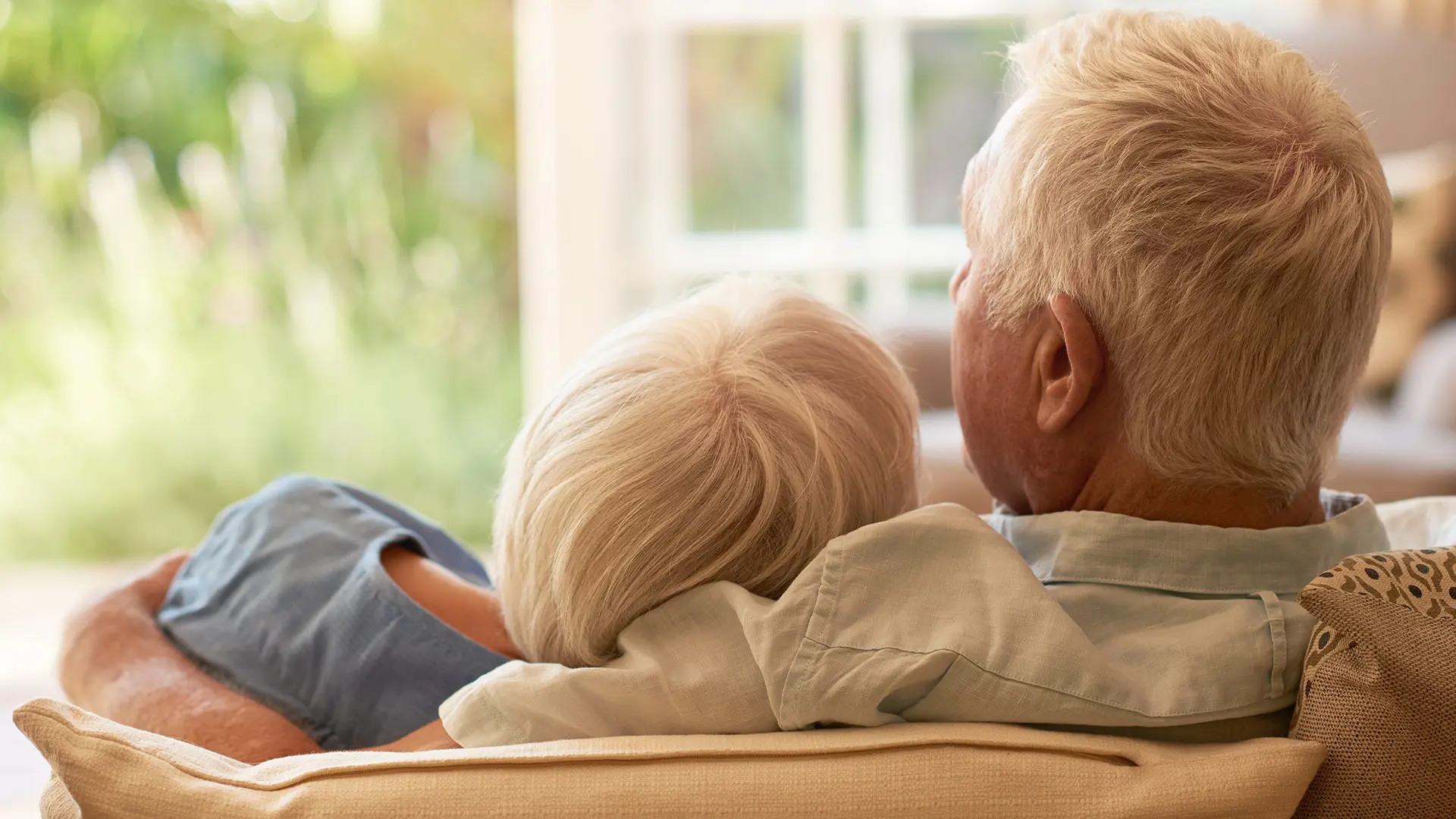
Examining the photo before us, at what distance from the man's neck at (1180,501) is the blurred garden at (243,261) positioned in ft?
10.7

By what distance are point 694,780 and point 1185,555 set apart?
0.38 metres

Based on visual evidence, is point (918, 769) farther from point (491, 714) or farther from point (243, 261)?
point (243, 261)

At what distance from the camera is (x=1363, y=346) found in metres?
0.86

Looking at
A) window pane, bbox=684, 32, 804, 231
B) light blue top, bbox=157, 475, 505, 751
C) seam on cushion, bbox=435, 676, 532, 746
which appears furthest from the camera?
window pane, bbox=684, 32, 804, 231

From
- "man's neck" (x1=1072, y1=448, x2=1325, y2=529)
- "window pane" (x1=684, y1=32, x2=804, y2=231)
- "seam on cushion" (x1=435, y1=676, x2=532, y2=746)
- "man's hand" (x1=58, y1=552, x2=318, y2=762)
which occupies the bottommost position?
"man's hand" (x1=58, y1=552, x2=318, y2=762)

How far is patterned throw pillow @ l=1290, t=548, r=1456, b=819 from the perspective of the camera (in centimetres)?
71

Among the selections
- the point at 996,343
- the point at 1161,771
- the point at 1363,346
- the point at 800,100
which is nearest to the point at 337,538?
the point at 996,343

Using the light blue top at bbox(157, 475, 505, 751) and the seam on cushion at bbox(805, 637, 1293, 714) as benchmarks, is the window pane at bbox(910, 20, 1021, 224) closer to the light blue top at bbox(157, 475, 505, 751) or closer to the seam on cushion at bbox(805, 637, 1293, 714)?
the light blue top at bbox(157, 475, 505, 751)

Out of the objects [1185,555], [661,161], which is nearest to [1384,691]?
[1185,555]

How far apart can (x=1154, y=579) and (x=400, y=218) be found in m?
3.74

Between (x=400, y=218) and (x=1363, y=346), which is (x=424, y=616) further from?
(x=400, y=218)

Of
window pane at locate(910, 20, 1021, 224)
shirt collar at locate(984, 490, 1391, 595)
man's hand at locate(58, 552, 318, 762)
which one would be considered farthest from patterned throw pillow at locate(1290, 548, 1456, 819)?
window pane at locate(910, 20, 1021, 224)

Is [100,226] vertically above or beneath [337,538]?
above

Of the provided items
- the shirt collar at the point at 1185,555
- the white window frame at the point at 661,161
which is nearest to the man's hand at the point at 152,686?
the shirt collar at the point at 1185,555
